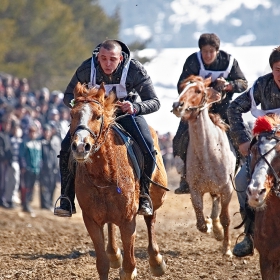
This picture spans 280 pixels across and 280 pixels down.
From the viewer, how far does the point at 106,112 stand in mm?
8086

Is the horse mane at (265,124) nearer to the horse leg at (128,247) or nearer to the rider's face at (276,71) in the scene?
the rider's face at (276,71)

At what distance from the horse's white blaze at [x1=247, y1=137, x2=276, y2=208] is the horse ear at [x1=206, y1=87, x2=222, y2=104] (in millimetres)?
4602

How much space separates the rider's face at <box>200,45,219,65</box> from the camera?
1182cm

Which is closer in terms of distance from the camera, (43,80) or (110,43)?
(110,43)

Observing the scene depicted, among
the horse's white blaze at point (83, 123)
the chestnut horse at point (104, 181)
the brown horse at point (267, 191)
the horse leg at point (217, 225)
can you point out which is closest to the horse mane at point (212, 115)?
the horse leg at point (217, 225)

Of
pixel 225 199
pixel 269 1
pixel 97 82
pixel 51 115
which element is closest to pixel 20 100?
pixel 51 115

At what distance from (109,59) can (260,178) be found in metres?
2.78

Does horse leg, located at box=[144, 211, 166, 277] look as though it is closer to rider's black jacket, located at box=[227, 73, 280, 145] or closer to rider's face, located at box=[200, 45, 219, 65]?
rider's black jacket, located at box=[227, 73, 280, 145]

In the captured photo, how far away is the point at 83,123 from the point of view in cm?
762

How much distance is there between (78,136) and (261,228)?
5.86 ft

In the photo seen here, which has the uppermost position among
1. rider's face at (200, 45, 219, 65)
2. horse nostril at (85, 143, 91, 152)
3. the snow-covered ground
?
the snow-covered ground

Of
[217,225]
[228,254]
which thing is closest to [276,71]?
[228,254]

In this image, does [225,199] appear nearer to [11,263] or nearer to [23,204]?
[11,263]

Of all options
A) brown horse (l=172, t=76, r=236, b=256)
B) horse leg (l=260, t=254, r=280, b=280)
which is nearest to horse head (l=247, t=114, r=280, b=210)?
horse leg (l=260, t=254, r=280, b=280)
